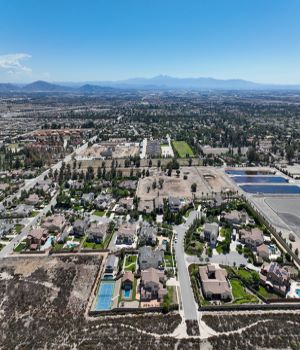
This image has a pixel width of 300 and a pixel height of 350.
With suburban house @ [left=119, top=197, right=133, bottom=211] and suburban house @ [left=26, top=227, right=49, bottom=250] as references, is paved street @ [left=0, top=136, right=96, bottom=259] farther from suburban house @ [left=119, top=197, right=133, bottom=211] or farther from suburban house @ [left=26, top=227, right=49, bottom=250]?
suburban house @ [left=119, top=197, right=133, bottom=211]

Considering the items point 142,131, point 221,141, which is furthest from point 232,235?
point 142,131

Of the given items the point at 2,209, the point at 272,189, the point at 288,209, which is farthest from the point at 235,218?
the point at 2,209

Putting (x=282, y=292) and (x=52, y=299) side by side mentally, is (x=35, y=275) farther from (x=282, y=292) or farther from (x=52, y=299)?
(x=282, y=292)

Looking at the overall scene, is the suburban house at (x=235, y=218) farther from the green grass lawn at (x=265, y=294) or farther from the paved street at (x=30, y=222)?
the paved street at (x=30, y=222)

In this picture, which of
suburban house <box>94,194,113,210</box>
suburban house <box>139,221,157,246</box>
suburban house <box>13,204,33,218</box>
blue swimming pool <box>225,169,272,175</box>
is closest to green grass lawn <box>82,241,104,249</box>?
suburban house <box>139,221,157,246</box>

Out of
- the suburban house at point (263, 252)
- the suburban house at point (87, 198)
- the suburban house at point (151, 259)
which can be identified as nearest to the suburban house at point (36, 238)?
the suburban house at point (87, 198)

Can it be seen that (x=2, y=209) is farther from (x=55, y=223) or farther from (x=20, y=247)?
(x=20, y=247)
